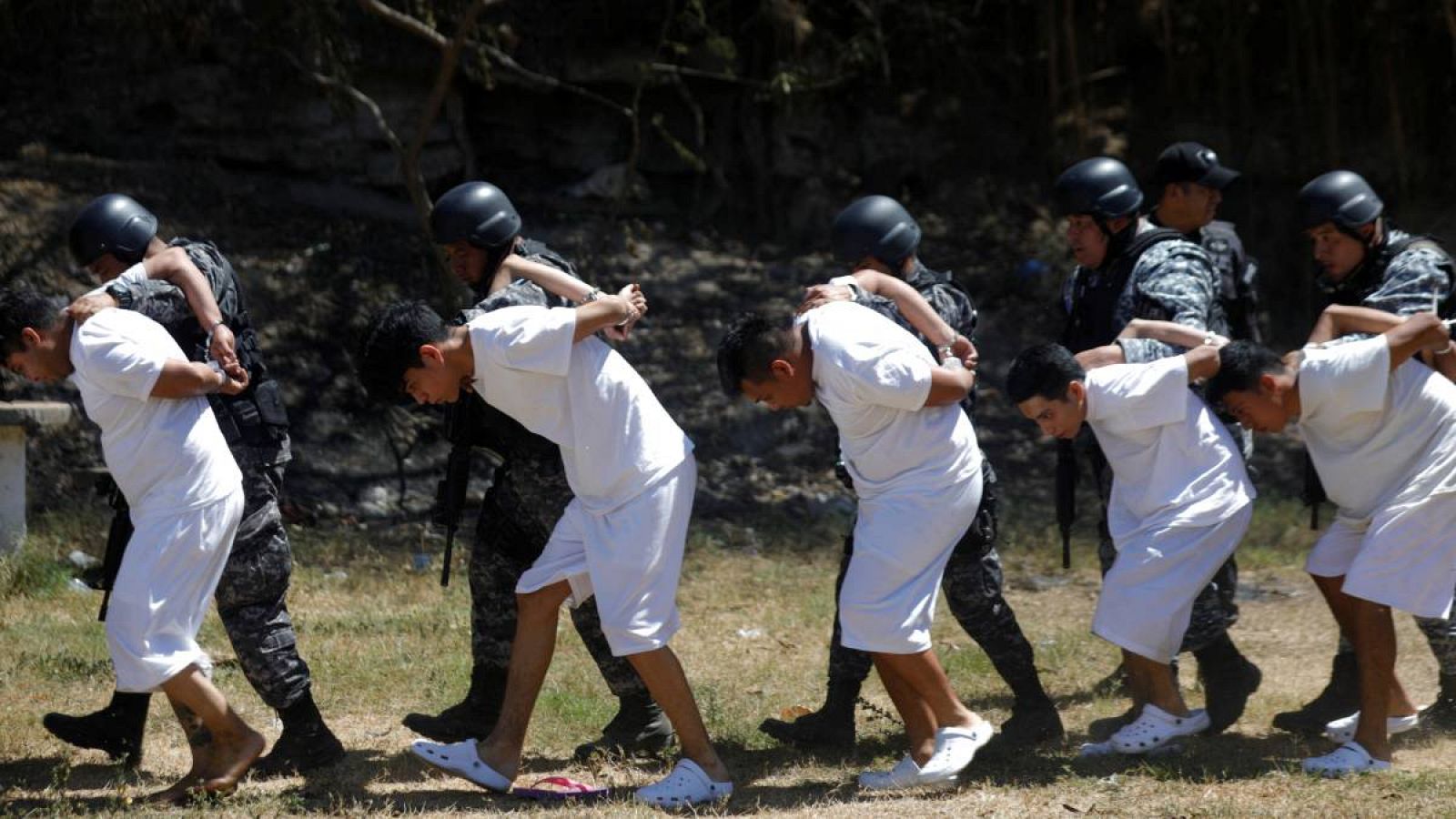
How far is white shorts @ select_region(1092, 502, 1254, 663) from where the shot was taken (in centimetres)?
493

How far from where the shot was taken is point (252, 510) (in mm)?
5016

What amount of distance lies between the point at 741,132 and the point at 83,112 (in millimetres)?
4581

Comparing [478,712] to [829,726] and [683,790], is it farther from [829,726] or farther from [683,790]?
[829,726]

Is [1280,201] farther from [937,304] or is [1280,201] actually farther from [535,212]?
[937,304]

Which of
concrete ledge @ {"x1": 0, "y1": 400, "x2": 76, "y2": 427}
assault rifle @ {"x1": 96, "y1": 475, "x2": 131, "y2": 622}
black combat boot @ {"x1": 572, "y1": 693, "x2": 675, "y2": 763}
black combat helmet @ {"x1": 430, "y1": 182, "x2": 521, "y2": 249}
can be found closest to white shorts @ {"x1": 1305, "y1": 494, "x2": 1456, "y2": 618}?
black combat boot @ {"x1": 572, "y1": 693, "x2": 675, "y2": 763}

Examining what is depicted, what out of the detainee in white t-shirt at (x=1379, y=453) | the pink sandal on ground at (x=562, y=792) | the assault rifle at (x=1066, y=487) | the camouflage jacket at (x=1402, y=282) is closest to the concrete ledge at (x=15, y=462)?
the pink sandal on ground at (x=562, y=792)

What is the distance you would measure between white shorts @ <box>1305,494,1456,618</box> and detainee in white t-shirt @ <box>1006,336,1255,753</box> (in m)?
0.36

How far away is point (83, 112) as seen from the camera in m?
11.6

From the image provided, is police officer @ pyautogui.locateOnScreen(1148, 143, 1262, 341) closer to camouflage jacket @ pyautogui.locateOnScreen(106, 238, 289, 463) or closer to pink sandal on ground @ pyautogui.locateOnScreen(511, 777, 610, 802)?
pink sandal on ground @ pyautogui.locateOnScreen(511, 777, 610, 802)

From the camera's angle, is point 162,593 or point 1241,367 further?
point 1241,367

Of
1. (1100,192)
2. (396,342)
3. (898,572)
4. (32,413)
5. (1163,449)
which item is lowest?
(898,572)

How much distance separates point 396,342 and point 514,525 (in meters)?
0.82

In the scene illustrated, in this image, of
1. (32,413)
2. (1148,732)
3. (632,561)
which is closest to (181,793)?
(632,561)

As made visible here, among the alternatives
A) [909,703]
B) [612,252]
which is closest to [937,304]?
[909,703]
